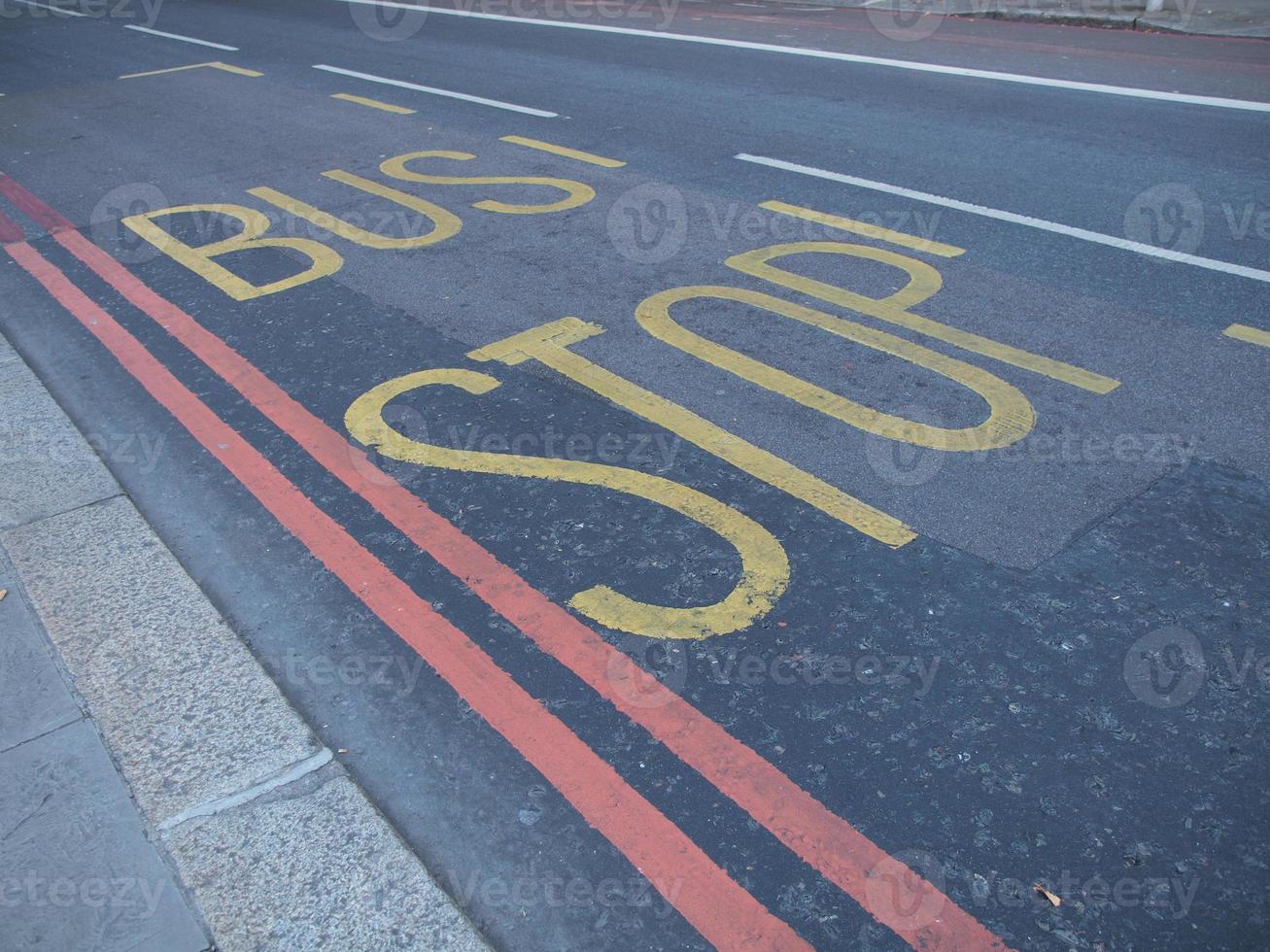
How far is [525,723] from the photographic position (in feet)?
10.7

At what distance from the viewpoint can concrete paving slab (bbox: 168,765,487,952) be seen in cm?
264

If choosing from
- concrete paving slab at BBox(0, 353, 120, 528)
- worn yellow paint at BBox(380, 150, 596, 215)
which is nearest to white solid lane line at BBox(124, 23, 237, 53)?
worn yellow paint at BBox(380, 150, 596, 215)

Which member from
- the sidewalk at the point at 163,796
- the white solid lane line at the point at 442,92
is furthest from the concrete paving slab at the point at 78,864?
the white solid lane line at the point at 442,92

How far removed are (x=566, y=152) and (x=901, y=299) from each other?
168 inches

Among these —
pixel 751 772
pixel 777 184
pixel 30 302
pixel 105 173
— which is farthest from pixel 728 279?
pixel 105 173

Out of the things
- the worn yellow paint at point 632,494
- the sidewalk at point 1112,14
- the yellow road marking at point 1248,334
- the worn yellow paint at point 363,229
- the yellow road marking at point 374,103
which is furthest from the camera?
the sidewalk at point 1112,14

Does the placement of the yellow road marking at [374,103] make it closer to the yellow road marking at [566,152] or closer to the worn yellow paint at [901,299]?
the yellow road marking at [566,152]

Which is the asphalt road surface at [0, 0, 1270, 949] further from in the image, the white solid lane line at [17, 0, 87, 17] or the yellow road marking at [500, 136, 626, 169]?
the white solid lane line at [17, 0, 87, 17]

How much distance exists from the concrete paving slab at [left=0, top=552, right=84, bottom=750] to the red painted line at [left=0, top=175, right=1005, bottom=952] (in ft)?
4.34

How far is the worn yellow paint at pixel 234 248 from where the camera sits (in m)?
6.64

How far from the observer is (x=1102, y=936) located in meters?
2.58

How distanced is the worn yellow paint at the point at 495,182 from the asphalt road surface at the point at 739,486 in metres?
0.07

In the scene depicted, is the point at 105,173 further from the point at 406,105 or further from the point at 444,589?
the point at 444,589

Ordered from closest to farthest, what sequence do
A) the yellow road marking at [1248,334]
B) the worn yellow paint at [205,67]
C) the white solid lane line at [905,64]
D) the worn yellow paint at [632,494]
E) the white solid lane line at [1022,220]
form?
the worn yellow paint at [632,494] → the yellow road marking at [1248,334] → the white solid lane line at [1022,220] → the white solid lane line at [905,64] → the worn yellow paint at [205,67]
